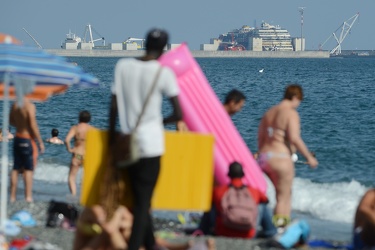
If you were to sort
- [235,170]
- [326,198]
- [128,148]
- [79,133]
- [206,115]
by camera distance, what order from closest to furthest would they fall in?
[128,148]
[235,170]
[206,115]
[79,133]
[326,198]

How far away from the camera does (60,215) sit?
7.59 meters

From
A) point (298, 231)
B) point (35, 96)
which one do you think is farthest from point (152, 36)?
point (35, 96)

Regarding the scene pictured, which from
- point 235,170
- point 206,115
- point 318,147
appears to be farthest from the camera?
point 318,147

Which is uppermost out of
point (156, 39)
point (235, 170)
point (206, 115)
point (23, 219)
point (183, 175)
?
point (156, 39)

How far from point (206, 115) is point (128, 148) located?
189 cm

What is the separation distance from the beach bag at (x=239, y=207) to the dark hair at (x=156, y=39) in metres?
1.62

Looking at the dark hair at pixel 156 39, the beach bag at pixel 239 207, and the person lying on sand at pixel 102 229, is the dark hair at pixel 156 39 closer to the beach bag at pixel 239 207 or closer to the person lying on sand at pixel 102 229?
the person lying on sand at pixel 102 229

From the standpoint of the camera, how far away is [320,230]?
31.2 ft

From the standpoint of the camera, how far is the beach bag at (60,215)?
7.52m

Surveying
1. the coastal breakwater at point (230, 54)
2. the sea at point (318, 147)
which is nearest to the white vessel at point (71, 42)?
the coastal breakwater at point (230, 54)

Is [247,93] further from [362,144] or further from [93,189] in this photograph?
[93,189]

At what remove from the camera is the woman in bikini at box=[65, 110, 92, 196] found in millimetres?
10131

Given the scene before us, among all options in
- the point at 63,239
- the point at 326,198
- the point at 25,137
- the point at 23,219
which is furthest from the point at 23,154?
the point at 326,198

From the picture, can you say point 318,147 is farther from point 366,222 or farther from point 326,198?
point 366,222
